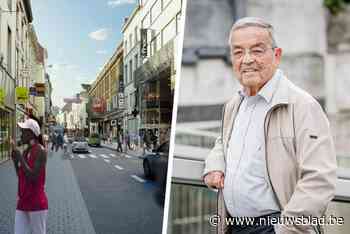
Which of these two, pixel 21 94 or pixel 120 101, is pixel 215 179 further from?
pixel 21 94

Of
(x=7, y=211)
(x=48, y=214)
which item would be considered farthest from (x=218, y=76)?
(x=7, y=211)

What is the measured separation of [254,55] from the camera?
4.64ft

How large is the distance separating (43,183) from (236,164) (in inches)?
27.3

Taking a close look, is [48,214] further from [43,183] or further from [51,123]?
[51,123]

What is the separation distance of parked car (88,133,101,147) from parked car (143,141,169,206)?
0.19 m

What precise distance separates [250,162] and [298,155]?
0.56ft

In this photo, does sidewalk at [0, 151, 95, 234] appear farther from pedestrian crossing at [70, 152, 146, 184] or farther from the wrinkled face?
the wrinkled face

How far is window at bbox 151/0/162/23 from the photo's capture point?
1507 millimetres

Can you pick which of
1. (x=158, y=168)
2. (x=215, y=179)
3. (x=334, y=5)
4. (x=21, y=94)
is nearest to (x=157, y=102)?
(x=158, y=168)

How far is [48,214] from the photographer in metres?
1.45

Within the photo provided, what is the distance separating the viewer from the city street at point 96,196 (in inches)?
57.0

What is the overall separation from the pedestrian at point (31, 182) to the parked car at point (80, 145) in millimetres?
145

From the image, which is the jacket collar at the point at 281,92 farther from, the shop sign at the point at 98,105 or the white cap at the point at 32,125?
the white cap at the point at 32,125

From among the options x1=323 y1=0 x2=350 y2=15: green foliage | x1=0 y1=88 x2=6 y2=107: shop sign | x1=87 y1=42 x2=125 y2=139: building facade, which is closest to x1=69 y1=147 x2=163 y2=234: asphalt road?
x1=87 y1=42 x2=125 y2=139: building facade
